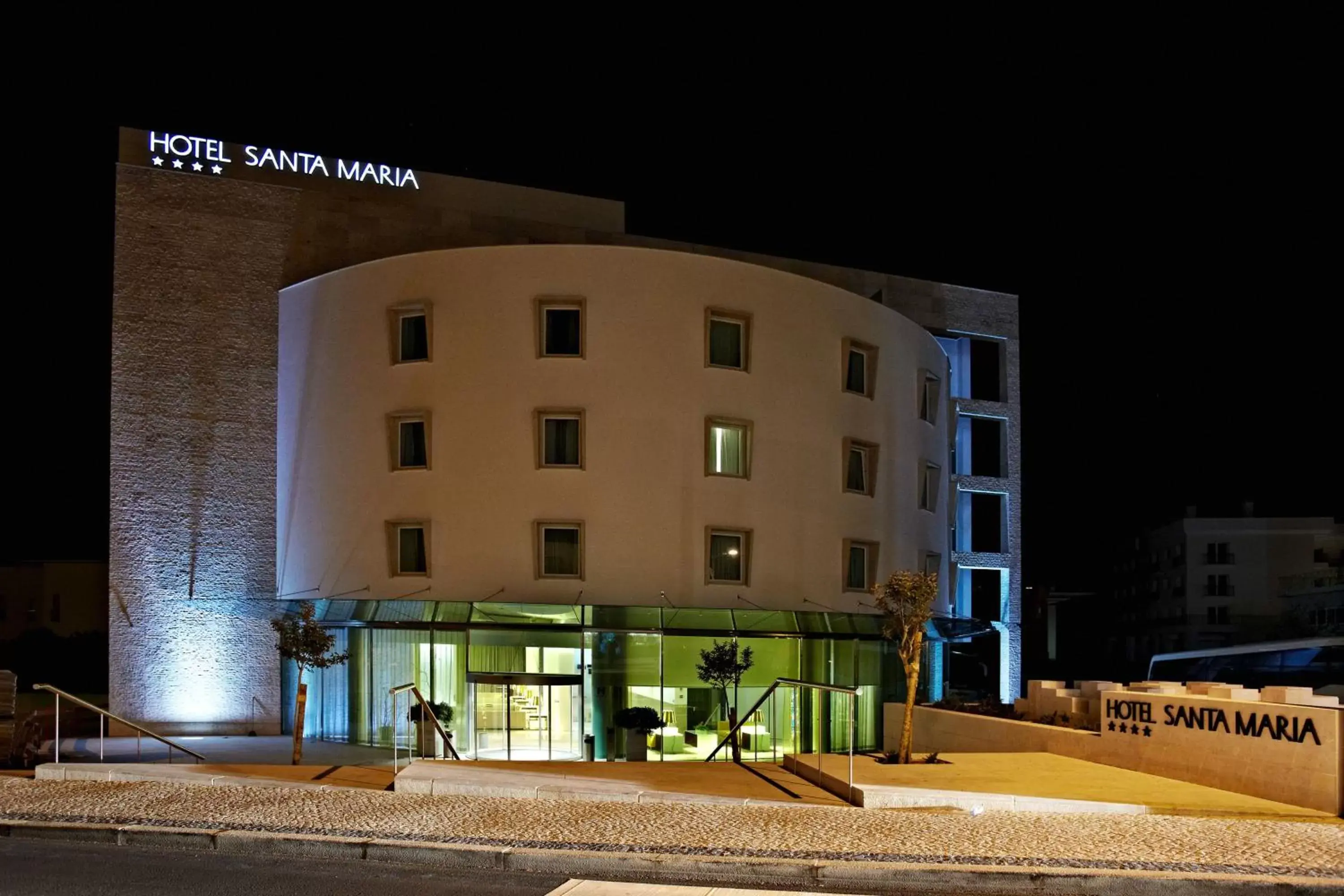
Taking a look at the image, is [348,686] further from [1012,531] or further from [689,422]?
[1012,531]

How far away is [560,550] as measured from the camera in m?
29.1

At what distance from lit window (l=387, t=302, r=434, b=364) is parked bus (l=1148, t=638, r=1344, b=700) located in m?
28.9

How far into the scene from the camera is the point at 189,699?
31094mm

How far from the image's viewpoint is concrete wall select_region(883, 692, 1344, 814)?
13148 millimetres

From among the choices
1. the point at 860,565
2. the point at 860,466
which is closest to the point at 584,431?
the point at 860,466

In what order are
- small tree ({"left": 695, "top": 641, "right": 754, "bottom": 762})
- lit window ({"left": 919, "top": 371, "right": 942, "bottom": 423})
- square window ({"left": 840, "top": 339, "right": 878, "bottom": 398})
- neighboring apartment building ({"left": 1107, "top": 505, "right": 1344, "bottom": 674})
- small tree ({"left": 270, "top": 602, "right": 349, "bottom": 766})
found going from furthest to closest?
neighboring apartment building ({"left": 1107, "top": 505, "right": 1344, "bottom": 674}) < lit window ({"left": 919, "top": 371, "right": 942, "bottom": 423}) < square window ({"left": 840, "top": 339, "right": 878, "bottom": 398}) < small tree ({"left": 695, "top": 641, "right": 754, "bottom": 762}) < small tree ({"left": 270, "top": 602, "right": 349, "bottom": 766})

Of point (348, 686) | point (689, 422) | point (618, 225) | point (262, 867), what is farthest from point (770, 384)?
point (262, 867)

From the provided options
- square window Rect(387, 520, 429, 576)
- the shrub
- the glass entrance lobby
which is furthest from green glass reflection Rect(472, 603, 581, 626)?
the shrub

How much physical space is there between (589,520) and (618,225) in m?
13.0

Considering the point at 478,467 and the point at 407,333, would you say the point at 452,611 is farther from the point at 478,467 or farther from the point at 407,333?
the point at 407,333

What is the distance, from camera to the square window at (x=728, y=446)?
2992 cm

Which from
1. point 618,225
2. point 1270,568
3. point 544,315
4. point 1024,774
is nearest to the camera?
point 1024,774

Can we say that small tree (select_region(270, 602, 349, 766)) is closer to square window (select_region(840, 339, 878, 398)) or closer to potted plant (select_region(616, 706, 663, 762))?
potted plant (select_region(616, 706, 663, 762))

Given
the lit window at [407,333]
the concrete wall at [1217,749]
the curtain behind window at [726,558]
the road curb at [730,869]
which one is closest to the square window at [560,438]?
the lit window at [407,333]
